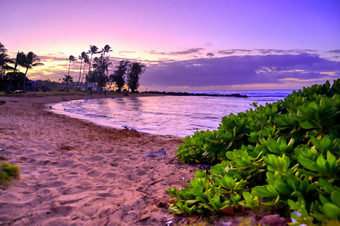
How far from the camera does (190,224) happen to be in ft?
5.43

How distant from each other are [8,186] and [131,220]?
5.62 ft

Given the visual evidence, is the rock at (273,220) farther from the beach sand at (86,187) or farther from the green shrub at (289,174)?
the beach sand at (86,187)

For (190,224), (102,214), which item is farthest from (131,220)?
(190,224)

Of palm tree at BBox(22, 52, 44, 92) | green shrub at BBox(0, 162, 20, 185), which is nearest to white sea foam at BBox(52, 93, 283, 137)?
green shrub at BBox(0, 162, 20, 185)

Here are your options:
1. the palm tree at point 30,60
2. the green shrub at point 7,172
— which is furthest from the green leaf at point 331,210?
the palm tree at point 30,60

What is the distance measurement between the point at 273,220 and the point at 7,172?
2864 millimetres

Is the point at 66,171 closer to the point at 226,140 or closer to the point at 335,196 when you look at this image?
the point at 226,140

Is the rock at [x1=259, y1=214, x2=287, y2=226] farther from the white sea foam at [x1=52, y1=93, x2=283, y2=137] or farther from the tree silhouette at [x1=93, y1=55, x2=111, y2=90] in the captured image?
the tree silhouette at [x1=93, y1=55, x2=111, y2=90]

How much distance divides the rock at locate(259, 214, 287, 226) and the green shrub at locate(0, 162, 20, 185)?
2.72 metres

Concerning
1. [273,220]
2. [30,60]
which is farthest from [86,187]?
[30,60]

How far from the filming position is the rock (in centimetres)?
130

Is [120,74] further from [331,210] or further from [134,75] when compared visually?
[331,210]

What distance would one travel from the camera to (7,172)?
8.39 feet

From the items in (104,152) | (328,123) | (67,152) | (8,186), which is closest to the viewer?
(328,123)
